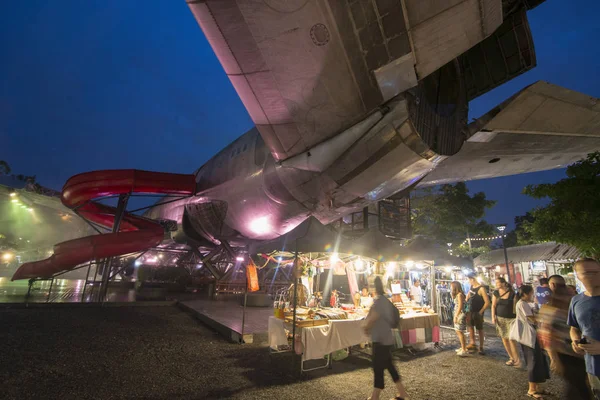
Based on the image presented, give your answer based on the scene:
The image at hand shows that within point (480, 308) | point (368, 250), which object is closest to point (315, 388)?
point (368, 250)

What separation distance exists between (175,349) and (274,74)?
6658 millimetres

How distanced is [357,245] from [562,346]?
488 cm

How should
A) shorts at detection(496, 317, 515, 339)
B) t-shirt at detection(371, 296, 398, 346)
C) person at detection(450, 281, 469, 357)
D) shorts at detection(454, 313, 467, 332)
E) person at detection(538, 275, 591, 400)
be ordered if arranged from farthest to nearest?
1. shorts at detection(454, 313, 467, 332)
2. person at detection(450, 281, 469, 357)
3. shorts at detection(496, 317, 515, 339)
4. t-shirt at detection(371, 296, 398, 346)
5. person at detection(538, 275, 591, 400)

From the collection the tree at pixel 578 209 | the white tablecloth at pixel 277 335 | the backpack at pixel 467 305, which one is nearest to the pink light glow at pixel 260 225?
the white tablecloth at pixel 277 335

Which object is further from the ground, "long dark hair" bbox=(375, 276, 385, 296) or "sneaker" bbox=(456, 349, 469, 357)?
"long dark hair" bbox=(375, 276, 385, 296)

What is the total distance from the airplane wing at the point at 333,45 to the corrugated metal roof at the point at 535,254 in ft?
60.7

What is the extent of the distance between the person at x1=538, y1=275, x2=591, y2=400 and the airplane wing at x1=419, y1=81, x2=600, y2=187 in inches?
96.6

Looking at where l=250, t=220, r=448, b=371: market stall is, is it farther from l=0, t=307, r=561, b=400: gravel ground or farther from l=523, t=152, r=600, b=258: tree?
l=523, t=152, r=600, b=258: tree

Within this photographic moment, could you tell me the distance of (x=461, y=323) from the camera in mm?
7965

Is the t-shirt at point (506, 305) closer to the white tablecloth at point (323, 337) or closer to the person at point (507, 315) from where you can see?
the person at point (507, 315)

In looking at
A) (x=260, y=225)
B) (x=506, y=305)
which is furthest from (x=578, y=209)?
(x=260, y=225)

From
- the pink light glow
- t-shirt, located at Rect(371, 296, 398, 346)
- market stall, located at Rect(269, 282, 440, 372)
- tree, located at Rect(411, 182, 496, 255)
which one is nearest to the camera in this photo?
t-shirt, located at Rect(371, 296, 398, 346)

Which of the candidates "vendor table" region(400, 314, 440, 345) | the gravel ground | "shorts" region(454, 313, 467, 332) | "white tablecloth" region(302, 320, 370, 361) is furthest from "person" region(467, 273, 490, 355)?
"white tablecloth" region(302, 320, 370, 361)

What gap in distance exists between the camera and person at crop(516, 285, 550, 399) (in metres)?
5.04
